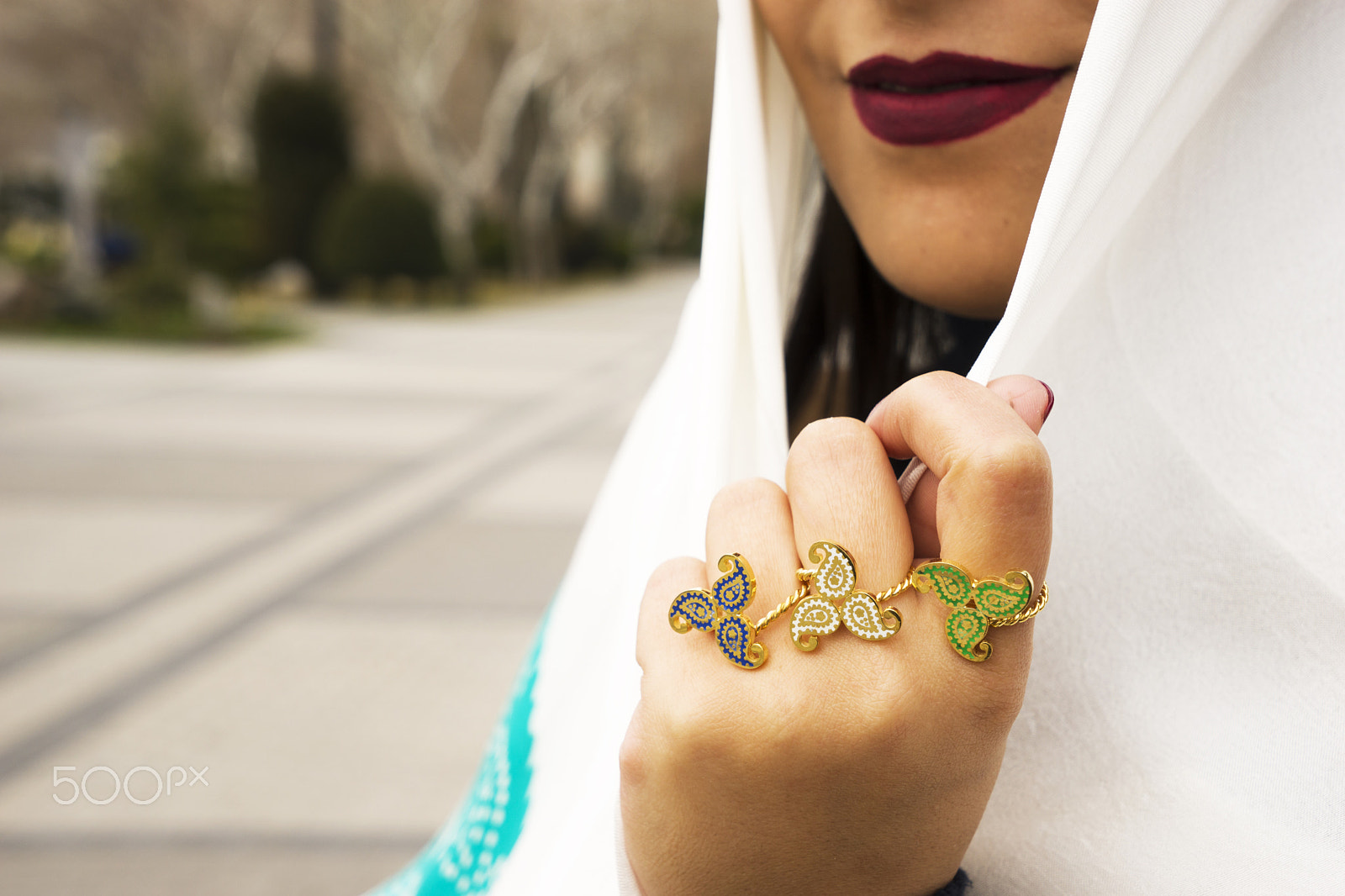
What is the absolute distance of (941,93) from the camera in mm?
917

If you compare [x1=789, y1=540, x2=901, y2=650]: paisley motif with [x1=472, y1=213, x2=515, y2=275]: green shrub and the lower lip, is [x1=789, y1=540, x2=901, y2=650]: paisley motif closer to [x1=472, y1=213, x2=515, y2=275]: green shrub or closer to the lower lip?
the lower lip

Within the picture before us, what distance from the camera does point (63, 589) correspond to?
4191mm

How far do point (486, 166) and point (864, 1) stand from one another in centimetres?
1747

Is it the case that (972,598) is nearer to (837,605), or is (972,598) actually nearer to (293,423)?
(837,605)

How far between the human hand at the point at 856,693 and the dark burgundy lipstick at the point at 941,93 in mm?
340

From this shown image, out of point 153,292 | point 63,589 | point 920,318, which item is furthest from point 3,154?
point 920,318

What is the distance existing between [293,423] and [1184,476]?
7.37 metres

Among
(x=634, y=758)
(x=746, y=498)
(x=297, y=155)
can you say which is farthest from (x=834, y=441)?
(x=297, y=155)

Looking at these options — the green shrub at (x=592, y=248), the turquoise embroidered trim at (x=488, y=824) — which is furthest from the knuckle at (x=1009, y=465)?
the green shrub at (x=592, y=248)

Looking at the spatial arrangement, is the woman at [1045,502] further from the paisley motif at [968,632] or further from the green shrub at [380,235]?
the green shrub at [380,235]

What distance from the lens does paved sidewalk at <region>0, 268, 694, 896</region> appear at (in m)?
2.70

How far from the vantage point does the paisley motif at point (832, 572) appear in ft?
2.10

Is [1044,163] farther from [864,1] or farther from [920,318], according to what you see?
[920,318]

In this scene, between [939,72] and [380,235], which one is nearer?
[939,72]
